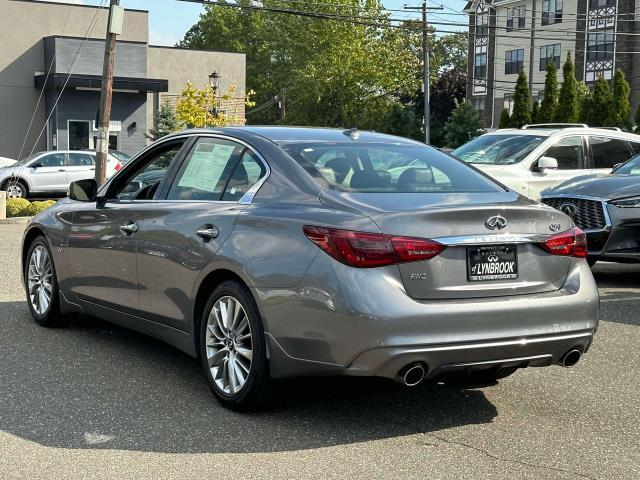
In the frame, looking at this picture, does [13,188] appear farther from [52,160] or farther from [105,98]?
[105,98]

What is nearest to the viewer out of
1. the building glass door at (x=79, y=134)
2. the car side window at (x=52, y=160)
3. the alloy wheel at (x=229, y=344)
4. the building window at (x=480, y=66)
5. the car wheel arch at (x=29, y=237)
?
the alloy wheel at (x=229, y=344)

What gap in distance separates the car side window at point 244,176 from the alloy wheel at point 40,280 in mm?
2612

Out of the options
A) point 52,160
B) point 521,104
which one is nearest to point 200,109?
point 52,160

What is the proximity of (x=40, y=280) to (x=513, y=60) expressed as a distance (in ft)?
214

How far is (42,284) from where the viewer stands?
8047mm

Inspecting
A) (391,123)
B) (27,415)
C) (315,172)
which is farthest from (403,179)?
(391,123)

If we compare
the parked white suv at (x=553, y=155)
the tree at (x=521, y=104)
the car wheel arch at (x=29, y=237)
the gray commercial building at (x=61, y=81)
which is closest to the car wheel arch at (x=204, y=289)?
the car wheel arch at (x=29, y=237)

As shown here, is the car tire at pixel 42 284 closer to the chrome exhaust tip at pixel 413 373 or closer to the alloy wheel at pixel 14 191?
the chrome exhaust tip at pixel 413 373

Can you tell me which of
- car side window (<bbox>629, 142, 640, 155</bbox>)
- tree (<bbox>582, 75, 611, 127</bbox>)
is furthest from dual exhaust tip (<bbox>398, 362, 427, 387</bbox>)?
tree (<bbox>582, 75, 611, 127</bbox>)

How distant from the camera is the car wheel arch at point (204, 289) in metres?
5.61

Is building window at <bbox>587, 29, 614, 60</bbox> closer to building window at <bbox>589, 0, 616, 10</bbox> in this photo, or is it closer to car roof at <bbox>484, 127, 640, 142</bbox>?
building window at <bbox>589, 0, 616, 10</bbox>

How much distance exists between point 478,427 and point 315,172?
1680mm

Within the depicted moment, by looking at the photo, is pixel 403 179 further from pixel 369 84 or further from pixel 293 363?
pixel 369 84

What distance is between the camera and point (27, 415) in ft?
17.9
